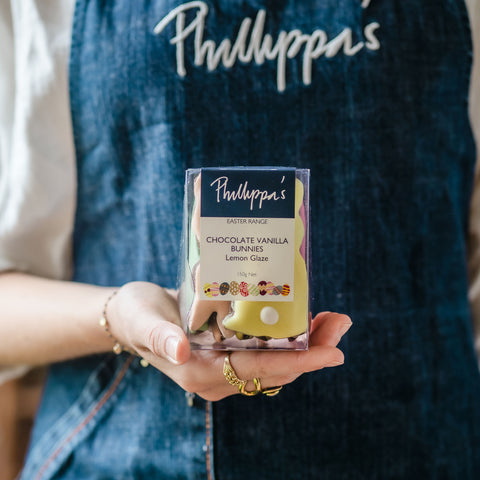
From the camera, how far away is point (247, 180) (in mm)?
354

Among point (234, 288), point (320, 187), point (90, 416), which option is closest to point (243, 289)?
point (234, 288)

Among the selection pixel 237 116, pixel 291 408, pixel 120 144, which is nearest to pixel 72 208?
pixel 120 144

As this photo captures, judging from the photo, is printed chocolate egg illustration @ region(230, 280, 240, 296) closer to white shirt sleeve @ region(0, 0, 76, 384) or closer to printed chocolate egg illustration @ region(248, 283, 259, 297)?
printed chocolate egg illustration @ region(248, 283, 259, 297)

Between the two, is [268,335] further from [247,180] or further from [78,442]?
[78,442]

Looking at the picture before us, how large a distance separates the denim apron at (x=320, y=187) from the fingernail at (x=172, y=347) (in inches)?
7.4

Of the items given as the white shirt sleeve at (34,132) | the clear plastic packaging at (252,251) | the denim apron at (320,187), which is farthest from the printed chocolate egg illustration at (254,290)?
the white shirt sleeve at (34,132)

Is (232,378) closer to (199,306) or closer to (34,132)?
(199,306)

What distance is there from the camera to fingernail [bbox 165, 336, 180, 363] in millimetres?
342

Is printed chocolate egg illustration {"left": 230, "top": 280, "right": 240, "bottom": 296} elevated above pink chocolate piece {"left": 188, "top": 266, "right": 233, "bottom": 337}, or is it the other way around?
printed chocolate egg illustration {"left": 230, "top": 280, "right": 240, "bottom": 296}

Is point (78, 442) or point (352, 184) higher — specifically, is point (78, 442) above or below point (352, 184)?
below

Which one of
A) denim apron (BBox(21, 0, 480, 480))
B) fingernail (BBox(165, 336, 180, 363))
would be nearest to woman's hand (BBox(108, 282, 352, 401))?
fingernail (BBox(165, 336, 180, 363))

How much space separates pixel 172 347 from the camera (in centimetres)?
34

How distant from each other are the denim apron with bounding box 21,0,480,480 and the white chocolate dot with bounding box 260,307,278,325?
160 mm

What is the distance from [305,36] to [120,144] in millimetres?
227
